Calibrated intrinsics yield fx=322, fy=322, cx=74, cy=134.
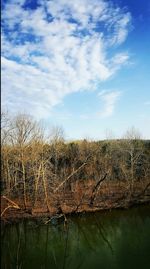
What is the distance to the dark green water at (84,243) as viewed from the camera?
14102 mm

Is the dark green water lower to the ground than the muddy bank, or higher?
lower

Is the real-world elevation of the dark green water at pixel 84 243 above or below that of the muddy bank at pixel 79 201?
below

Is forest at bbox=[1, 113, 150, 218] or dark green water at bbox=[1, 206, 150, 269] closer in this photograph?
dark green water at bbox=[1, 206, 150, 269]

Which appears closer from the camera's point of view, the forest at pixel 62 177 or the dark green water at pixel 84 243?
the dark green water at pixel 84 243

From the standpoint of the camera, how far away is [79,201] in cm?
2475

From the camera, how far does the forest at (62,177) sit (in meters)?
23.2

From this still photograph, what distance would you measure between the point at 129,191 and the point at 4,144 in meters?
11.3

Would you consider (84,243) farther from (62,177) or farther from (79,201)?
(62,177)

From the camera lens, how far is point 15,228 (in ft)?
68.3

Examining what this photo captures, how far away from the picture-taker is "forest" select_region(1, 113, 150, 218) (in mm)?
23156

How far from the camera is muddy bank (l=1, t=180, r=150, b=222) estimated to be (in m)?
22.4

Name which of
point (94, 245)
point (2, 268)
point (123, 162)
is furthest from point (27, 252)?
point (123, 162)

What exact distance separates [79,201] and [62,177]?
5857 mm

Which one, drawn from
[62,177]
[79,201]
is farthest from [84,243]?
[62,177]
